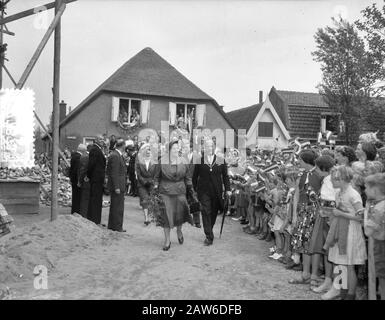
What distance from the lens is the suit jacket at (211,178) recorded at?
8328 mm

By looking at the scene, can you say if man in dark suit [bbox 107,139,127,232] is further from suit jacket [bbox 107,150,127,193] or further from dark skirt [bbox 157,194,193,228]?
dark skirt [bbox 157,194,193,228]

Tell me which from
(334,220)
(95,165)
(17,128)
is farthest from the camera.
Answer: (95,165)

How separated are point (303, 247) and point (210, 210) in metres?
2.47

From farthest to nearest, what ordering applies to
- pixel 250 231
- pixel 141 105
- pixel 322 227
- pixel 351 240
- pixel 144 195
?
pixel 141 105 → pixel 144 195 → pixel 250 231 → pixel 322 227 → pixel 351 240

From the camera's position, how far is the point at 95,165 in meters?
9.53

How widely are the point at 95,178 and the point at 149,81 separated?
1828 cm

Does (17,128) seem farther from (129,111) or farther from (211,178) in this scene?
(129,111)

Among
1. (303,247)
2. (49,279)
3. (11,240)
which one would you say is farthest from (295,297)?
(11,240)

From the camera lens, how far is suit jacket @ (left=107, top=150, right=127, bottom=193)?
9094 mm

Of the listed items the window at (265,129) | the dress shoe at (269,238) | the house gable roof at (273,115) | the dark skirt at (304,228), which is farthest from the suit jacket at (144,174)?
the window at (265,129)

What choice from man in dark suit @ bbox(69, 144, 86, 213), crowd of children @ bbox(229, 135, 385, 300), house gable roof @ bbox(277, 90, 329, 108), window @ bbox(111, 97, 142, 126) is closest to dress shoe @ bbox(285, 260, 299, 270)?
crowd of children @ bbox(229, 135, 385, 300)

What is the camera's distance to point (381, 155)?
611cm

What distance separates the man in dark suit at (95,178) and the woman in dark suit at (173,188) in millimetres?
1986

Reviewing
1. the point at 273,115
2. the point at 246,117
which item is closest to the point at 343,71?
the point at 273,115
